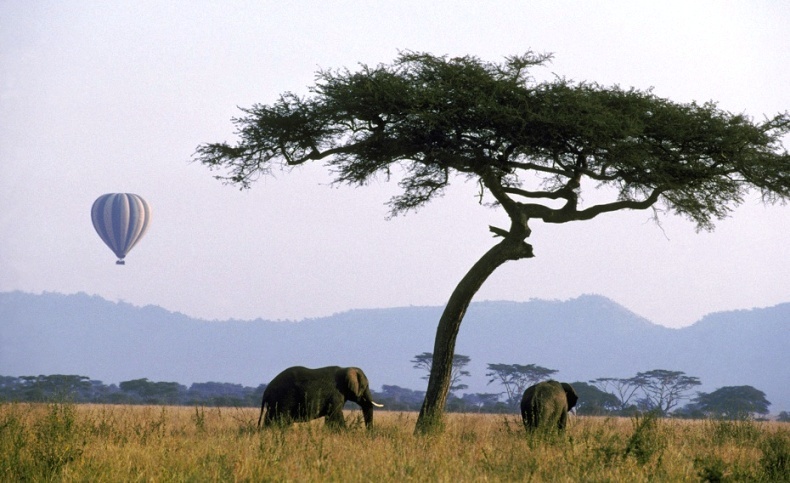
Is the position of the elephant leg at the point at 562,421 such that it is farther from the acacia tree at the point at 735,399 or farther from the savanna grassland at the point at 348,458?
the acacia tree at the point at 735,399

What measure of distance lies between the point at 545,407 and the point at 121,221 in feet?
170

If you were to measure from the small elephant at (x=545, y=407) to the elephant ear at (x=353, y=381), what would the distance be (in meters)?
3.27

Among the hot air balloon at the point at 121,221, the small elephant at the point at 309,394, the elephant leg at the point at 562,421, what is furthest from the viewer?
the hot air balloon at the point at 121,221

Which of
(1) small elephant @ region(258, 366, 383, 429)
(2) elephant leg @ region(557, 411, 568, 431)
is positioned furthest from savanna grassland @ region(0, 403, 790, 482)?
(2) elephant leg @ region(557, 411, 568, 431)

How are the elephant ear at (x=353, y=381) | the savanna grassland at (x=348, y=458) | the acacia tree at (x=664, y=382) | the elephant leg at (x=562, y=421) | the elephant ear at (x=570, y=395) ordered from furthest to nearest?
the acacia tree at (x=664, y=382) < the elephant ear at (x=570, y=395) < the elephant ear at (x=353, y=381) < the elephant leg at (x=562, y=421) < the savanna grassland at (x=348, y=458)

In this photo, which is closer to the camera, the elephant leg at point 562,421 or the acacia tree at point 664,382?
the elephant leg at point 562,421

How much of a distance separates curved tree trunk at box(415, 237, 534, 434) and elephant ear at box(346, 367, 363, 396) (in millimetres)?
1886

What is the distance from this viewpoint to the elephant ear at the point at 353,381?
17.7m

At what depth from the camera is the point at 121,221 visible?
207ft

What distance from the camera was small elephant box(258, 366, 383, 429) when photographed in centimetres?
1716

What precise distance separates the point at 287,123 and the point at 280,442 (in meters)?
9.61

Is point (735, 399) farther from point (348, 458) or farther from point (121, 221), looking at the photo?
point (348, 458)

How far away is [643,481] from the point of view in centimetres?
1109

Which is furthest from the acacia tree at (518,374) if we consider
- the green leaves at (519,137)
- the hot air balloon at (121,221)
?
the green leaves at (519,137)
